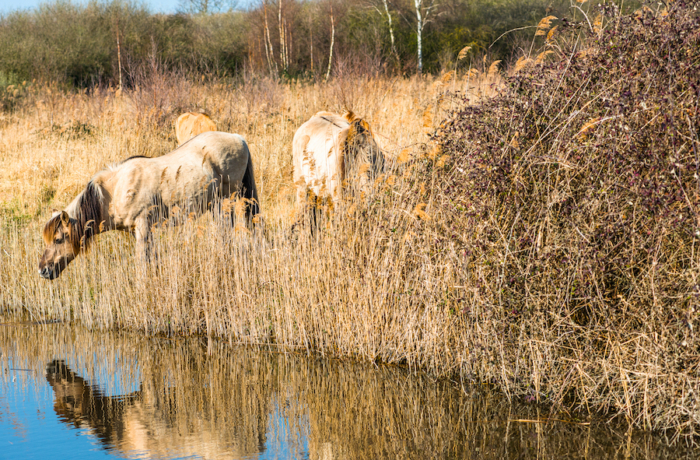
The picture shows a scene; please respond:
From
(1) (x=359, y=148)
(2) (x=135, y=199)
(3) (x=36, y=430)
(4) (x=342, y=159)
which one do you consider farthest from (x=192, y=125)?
(3) (x=36, y=430)

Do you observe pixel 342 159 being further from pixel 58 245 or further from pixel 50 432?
pixel 50 432

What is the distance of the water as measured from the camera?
362 cm

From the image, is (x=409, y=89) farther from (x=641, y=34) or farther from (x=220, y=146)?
(x=641, y=34)

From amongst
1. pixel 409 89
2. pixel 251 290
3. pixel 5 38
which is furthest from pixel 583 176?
pixel 5 38

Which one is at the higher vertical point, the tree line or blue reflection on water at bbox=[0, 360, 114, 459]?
the tree line

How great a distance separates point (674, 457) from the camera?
3.32 metres

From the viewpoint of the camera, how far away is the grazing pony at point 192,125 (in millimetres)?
9625

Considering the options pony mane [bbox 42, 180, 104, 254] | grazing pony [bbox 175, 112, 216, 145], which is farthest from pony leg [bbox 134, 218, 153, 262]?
grazing pony [bbox 175, 112, 216, 145]

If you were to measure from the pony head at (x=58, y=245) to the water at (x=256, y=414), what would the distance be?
3.94ft

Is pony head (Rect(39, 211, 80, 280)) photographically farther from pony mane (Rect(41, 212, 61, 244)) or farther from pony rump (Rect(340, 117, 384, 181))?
pony rump (Rect(340, 117, 384, 181))

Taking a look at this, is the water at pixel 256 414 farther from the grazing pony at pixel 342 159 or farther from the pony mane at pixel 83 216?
the grazing pony at pixel 342 159

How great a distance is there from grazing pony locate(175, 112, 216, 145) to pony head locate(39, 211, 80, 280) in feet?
10.9

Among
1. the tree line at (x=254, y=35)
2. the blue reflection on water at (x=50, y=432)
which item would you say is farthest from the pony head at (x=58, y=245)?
the tree line at (x=254, y=35)

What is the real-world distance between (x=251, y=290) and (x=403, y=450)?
257 centimetres
